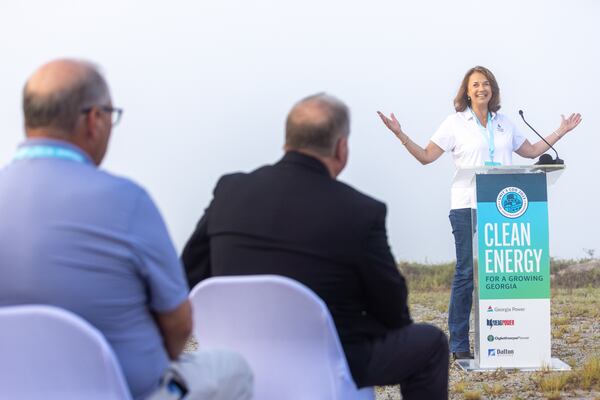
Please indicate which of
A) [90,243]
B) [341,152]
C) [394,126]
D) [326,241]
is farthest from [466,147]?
[90,243]

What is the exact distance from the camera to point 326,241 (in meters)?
2.46

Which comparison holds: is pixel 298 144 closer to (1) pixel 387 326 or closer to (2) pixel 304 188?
(2) pixel 304 188

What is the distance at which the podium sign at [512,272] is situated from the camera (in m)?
4.76

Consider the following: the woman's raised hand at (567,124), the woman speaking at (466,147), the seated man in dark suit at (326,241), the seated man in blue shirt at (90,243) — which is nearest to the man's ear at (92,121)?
the seated man in blue shirt at (90,243)

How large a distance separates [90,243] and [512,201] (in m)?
3.24

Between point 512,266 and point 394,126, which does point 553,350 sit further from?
point 394,126

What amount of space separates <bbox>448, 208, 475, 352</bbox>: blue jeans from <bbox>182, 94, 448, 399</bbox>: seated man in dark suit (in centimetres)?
232

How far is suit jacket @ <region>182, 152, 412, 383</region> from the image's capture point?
246 cm

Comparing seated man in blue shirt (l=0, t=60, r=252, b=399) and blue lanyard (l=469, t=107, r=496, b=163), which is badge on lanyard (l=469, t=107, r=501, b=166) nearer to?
blue lanyard (l=469, t=107, r=496, b=163)

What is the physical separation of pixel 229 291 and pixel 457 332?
3.06 metres

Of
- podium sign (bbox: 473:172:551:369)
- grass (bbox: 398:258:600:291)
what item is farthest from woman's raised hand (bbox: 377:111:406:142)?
grass (bbox: 398:258:600:291)

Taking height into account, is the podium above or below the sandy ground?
above

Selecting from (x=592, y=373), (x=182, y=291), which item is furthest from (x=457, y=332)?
(x=182, y=291)

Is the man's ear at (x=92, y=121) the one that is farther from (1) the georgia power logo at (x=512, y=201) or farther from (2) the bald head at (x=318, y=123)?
(1) the georgia power logo at (x=512, y=201)
